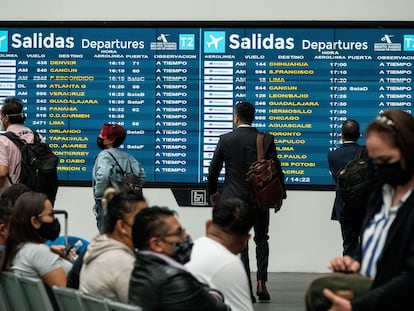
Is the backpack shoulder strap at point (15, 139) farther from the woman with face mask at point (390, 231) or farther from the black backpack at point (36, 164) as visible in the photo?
the woman with face mask at point (390, 231)

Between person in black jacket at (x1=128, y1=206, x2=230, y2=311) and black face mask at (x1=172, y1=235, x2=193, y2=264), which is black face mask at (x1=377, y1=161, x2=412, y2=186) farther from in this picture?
black face mask at (x1=172, y1=235, x2=193, y2=264)

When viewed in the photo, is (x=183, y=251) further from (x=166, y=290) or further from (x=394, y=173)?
(x=394, y=173)

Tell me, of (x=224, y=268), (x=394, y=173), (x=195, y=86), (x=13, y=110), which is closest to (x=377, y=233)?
(x=394, y=173)

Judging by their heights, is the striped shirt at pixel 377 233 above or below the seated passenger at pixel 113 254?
above

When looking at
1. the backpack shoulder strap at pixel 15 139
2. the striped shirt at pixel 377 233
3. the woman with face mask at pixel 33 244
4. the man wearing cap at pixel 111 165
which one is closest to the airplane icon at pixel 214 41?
the man wearing cap at pixel 111 165

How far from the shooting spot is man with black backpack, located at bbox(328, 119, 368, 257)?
8617 mm

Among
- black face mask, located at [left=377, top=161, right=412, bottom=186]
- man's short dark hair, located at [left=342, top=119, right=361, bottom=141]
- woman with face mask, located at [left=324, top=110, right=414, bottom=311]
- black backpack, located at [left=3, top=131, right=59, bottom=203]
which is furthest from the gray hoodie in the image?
man's short dark hair, located at [left=342, top=119, right=361, bottom=141]

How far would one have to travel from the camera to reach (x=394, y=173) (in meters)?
3.75

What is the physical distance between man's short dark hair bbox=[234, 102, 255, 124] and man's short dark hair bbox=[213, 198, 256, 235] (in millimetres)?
3861

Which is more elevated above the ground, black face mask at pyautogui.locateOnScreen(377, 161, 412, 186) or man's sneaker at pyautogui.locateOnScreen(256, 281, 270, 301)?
black face mask at pyautogui.locateOnScreen(377, 161, 412, 186)

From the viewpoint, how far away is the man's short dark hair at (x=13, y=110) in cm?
799

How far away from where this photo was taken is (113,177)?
882 centimetres

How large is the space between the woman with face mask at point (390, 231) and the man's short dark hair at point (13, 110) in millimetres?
4606

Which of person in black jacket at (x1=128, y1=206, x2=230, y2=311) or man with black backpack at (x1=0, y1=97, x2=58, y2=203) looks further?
man with black backpack at (x1=0, y1=97, x2=58, y2=203)
